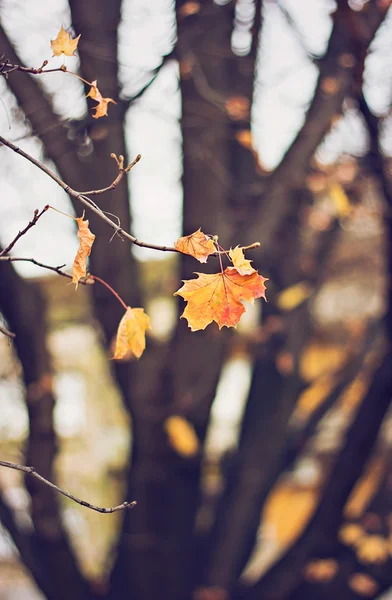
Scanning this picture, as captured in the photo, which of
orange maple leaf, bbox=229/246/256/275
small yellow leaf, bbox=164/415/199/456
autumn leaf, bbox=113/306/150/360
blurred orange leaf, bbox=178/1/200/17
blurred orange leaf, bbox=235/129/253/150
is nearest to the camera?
orange maple leaf, bbox=229/246/256/275

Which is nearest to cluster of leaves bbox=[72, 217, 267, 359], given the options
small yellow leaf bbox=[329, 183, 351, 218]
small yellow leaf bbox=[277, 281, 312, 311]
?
small yellow leaf bbox=[277, 281, 312, 311]

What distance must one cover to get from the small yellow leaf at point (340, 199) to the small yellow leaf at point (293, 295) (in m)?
0.49

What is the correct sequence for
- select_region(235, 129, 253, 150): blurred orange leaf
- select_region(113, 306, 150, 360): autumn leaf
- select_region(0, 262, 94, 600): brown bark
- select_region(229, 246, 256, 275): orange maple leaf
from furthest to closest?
select_region(235, 129, 253, 150): blurred orange leaf < select_region(0, 262, 94, 600): brown bark < select_region(113, 306, 150, 360): autumn leaf < select_region(229, 246, 256, 275): orange maple leaf

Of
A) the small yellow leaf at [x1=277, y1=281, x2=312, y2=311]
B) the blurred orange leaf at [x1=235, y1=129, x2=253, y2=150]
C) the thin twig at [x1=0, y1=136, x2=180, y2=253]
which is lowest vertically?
the small yellow leaf at [x1=277, y1=281, x2=312, y2=311]

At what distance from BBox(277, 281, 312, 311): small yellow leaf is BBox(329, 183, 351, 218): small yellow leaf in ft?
1.61

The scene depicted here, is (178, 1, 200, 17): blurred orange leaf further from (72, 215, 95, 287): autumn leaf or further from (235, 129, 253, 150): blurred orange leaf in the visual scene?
(72, 215, 95, 287): autumn leaf

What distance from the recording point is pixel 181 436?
3105 mm

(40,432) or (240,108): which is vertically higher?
(240,108)

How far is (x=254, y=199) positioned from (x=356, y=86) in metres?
0.80

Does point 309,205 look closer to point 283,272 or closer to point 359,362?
point 283,272

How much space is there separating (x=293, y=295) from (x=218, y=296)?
204cm

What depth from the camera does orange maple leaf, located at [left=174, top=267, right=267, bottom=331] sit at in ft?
4.18

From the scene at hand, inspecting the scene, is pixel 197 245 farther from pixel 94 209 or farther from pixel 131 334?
pixel 131 334

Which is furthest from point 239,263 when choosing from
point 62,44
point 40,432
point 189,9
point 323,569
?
point 323,569
